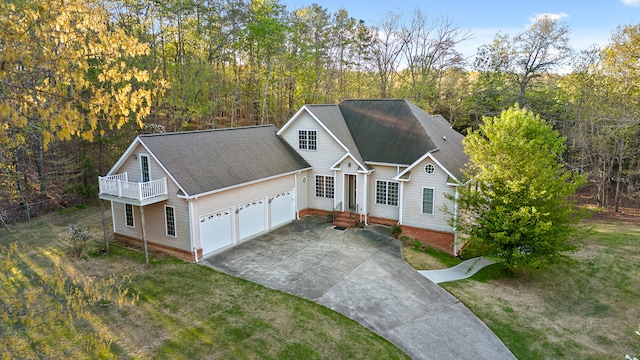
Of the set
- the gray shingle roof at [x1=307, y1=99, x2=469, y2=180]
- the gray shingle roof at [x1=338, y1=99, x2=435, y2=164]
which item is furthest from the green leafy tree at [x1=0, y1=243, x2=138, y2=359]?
the gray shingle roof at [x1=338, y1=99, x2=435, y2=164]

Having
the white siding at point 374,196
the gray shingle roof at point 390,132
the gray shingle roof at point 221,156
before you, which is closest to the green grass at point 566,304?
the white siding at point 374,196

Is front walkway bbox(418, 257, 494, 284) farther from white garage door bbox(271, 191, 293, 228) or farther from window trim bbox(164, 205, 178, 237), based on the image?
window trim bbox(164, 205, 178, 237)

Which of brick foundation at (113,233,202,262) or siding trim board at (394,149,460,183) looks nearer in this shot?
brick foundation at (113,233,202,262)

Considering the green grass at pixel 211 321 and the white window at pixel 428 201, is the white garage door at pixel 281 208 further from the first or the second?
the white window at pixel 428 201

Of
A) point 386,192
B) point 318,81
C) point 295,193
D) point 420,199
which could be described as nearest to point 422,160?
point 420,199

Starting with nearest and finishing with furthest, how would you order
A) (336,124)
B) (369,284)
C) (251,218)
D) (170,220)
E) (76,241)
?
(369,284) → (76,241) → (170,220) → (251,218) → (336,124)

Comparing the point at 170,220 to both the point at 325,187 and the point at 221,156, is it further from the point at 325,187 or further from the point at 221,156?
the point at 325,187

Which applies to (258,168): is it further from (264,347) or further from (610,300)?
(610,300)
